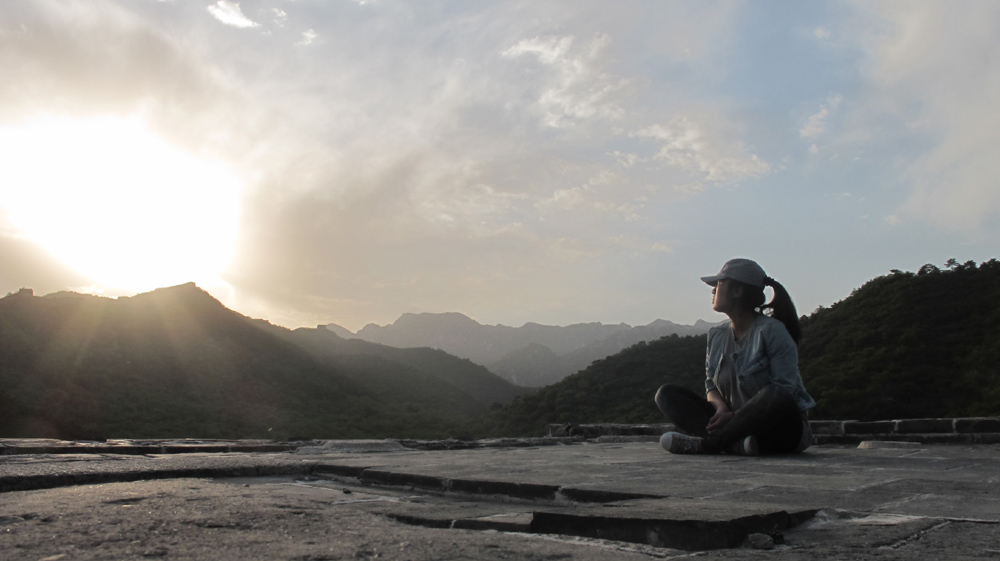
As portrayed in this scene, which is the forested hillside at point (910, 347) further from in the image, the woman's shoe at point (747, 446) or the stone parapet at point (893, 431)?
the woman's shoe at point (747, 446)

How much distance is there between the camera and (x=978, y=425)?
696cm

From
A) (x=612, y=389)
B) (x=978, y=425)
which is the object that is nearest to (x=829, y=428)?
(x=978, y=425)

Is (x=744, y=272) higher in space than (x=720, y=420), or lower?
higher

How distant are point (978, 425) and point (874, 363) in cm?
1659

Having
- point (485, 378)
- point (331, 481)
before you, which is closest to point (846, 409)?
point (331, 481)

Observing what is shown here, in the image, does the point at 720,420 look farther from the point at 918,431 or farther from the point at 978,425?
the point at 918,431

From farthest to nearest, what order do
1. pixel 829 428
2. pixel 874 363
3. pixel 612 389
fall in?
pixel 612 389, pixel 874 363, pixel 829 428

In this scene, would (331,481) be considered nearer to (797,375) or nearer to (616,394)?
(797,375)

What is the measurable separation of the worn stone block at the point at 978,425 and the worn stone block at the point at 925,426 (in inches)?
3.3

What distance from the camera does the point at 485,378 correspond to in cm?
5125

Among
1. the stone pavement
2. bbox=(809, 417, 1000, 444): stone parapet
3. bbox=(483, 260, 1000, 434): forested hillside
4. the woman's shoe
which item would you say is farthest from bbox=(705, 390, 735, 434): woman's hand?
bbox=(483, 260, 1000, 434): forested hillside

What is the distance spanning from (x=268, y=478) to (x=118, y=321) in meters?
38.9

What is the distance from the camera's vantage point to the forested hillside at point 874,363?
1945cm

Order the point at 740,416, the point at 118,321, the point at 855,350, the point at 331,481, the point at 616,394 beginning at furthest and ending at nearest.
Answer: the point at 118,321, the point at 616,394, the point at 855,350, the point at 740,416, the point at 331,481
